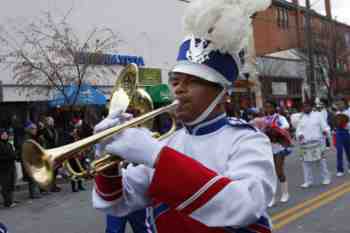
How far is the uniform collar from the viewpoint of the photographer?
2.37 metres

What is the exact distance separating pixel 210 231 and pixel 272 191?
307mm

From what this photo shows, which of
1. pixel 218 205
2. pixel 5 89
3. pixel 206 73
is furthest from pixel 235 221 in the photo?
pixel 5 89

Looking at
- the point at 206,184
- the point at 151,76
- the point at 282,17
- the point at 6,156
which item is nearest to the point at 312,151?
the point at 6,156

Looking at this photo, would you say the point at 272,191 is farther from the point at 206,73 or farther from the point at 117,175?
the point at 117,175

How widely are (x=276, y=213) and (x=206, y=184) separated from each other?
241 inches

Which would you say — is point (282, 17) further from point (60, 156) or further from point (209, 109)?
point (60, 156)

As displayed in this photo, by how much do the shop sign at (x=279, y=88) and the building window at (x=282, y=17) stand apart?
22.7 feet

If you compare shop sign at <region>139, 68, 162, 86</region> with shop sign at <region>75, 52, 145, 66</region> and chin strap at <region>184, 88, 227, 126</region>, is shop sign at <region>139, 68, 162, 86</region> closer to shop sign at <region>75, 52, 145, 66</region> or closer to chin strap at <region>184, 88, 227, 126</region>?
shop sign at <region>75, 52, 145, 66</region>

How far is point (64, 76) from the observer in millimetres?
17031

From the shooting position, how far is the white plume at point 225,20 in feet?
7.35

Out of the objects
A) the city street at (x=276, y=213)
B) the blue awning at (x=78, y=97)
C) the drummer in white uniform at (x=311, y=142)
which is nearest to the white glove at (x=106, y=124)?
the city street at (x=276, y=213)

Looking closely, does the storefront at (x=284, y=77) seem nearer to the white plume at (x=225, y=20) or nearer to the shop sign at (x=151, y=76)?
the shop sign at (x=151, y=76)

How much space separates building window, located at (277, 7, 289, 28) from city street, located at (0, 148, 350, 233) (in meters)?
34.0

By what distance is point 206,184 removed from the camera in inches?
76.4
